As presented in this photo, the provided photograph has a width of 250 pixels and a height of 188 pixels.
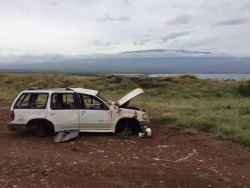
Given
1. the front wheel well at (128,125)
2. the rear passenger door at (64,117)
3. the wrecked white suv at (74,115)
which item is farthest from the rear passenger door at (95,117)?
the front wheel well at (128,125)

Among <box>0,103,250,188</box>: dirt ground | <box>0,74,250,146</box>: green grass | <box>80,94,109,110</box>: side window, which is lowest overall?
<box>0,103,250,188</box>: dirt ground

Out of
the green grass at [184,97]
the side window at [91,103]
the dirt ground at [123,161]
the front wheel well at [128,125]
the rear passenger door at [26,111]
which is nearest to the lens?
the dirt ground at [123,161]

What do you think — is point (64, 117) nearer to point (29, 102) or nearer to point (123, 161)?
point (29, 102)

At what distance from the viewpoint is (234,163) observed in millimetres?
8969

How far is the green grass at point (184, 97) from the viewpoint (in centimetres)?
1328

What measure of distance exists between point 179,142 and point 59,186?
476 centimetres

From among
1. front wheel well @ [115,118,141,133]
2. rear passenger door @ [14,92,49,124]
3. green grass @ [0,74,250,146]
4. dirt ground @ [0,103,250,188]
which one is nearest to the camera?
dirt ground @ [0,103,250,188]

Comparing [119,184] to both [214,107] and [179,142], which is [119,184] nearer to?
[179,142]

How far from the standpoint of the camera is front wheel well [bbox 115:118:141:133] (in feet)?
38.5

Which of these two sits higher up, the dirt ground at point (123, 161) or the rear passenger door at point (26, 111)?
the rear passenger door at point (26, 111)

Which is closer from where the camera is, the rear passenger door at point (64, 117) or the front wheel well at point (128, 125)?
the rear passenger door at point (64, 117)

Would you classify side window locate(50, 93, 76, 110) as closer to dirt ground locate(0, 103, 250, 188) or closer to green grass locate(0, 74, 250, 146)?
dirt ground locate(0, 103, 250, 188)

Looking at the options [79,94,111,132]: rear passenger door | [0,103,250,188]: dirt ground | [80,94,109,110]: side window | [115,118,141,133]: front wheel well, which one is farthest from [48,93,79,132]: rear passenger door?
[115,118,141,133]: front wheel well

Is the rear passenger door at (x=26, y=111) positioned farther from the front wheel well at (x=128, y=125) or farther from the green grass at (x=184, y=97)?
the green grass at (x=184, y=97)
